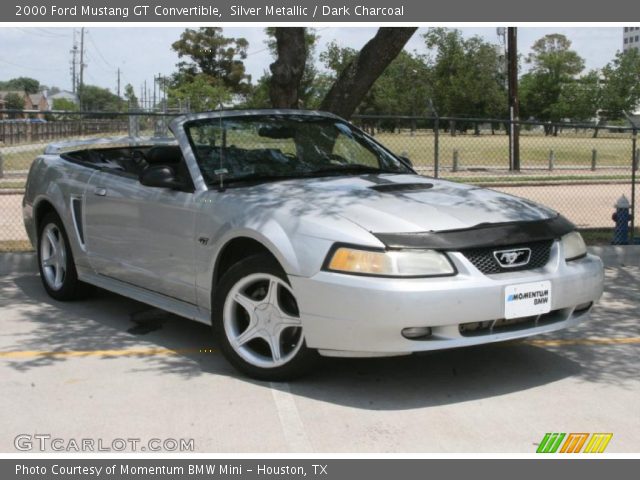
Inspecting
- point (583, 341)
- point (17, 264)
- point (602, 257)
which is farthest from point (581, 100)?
point (583, 341)

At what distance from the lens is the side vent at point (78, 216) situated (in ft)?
22.8

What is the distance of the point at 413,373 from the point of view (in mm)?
5398

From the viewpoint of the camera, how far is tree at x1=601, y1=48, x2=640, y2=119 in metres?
58.9

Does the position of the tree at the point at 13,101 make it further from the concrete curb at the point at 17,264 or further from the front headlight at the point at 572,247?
the front headlight at the point at 572,247

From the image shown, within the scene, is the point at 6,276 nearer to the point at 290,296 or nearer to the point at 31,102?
the point at 290,296

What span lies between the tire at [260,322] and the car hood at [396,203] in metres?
0.43

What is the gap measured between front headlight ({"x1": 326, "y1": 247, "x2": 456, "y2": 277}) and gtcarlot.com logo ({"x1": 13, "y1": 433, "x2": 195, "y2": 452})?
124cm

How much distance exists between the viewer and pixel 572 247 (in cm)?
526

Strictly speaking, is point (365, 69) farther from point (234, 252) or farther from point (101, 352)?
point (101, 352)

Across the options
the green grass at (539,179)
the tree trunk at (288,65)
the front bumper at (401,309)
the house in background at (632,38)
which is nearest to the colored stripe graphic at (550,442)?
the front bumper at (401,309)

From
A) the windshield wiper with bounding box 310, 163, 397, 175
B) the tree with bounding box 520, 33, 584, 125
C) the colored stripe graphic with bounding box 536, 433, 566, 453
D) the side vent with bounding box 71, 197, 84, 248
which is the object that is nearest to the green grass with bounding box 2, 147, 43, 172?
the side vent with bounding box 71, 197, 84, 248

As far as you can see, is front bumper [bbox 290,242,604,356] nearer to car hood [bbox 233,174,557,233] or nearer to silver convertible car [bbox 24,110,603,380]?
silver convertible car [bbox 24,110,603,380]

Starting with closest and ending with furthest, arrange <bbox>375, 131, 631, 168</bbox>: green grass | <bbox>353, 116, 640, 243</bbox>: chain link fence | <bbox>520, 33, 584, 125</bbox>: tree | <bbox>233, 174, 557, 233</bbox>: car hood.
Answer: <bbox>233, 174, 557, 233</bbox>: car hood → <bbox>353, 116, 640, 243</bbox>: chain link fence → <bbox>375, 131, 631, 168</bbox>: green grass → <bbox>520, 33, 584, 125</bbox>: tree

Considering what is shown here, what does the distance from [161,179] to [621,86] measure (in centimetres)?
5986
